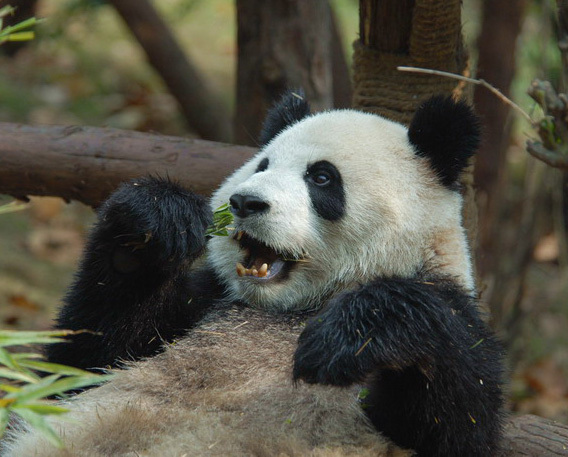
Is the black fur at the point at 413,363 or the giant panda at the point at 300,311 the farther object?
the giant panda at the point at 300,311

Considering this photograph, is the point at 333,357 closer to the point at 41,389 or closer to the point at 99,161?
the point at 41,389

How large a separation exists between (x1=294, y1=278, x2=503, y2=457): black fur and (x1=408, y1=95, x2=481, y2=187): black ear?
631 mm

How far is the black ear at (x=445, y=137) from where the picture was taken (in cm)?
333

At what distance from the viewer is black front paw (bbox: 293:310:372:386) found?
252 cm

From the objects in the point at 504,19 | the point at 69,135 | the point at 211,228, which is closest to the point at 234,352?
the point at 211,228

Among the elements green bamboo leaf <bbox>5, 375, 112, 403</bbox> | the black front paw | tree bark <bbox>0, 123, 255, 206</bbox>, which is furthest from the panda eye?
green bamboo leaf <bbox>5, 375, 112, 403</bbox>

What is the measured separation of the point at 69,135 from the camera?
450cm

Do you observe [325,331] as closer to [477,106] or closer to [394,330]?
[394,330]

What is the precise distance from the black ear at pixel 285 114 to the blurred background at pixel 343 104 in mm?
813

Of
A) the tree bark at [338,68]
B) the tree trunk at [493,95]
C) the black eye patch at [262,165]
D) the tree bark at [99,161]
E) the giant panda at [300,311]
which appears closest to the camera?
the giant panda at [300,311]

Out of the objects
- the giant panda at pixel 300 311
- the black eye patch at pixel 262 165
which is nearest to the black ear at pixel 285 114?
the giant panda at pixel 300 311

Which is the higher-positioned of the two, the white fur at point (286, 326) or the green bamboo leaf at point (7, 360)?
the green bamboo leaf at point (7, 360)

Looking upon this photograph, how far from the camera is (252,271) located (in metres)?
3.17

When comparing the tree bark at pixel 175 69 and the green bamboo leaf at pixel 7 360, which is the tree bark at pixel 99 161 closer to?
the green bamboo leaf at pixel 7 360
